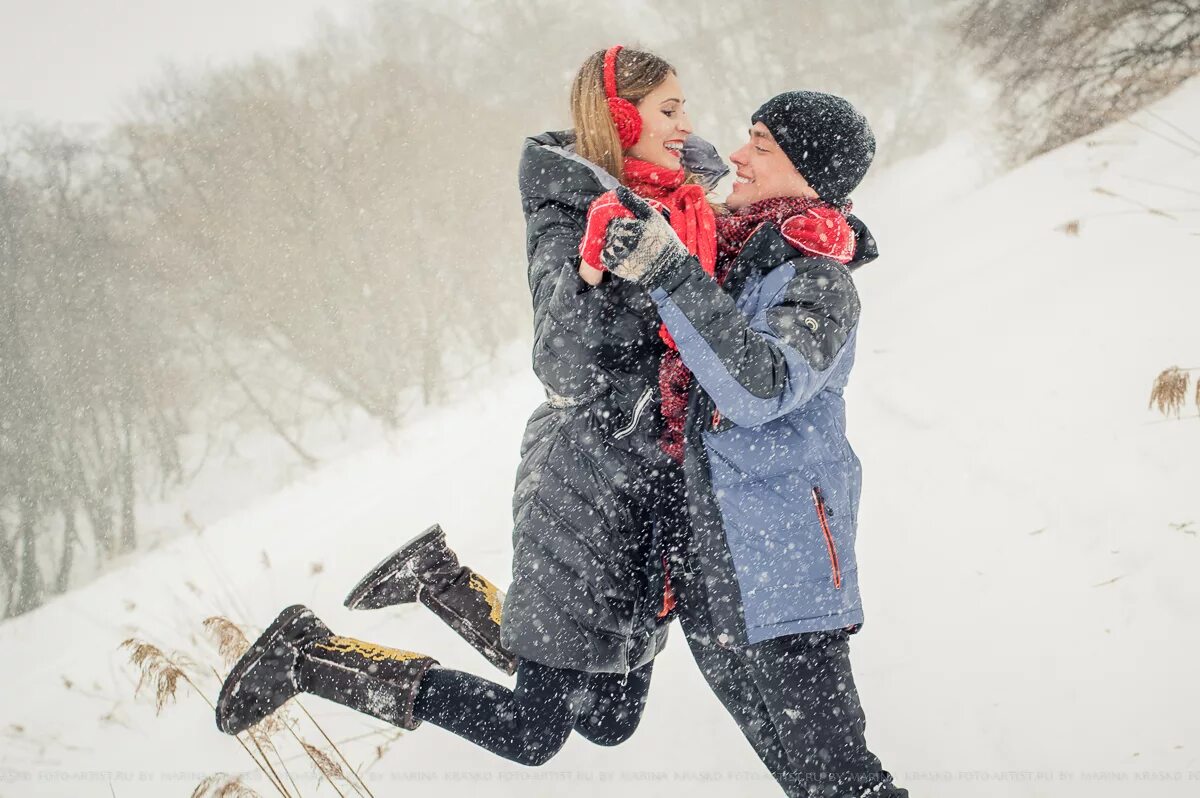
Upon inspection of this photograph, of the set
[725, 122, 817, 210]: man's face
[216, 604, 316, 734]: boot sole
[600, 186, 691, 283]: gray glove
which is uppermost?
[600, 186, 691, 283]: gray glove

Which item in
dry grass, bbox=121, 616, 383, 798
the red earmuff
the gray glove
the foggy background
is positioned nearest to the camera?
the gray glove

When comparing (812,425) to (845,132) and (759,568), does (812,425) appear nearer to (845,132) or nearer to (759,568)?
(759,568)

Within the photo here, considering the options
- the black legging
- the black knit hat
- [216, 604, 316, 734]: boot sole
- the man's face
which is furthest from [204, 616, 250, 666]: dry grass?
the black knit hat

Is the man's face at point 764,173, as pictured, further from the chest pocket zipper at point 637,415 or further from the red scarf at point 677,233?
the chest pocket zipper at point 637,415

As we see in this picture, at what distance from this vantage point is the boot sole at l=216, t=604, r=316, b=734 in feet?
5.84

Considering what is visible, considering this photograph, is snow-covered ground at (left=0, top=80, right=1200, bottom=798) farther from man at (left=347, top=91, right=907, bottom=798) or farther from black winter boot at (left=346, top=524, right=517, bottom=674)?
man at (left=347, top=91, right=907, bottom=798)

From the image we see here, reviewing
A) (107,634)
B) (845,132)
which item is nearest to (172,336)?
(107,634)

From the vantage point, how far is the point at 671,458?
1.75 m

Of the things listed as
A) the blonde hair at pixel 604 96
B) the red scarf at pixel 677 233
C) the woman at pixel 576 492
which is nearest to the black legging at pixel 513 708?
the woman at pixel 576 492

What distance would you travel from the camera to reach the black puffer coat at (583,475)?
63.2 inches

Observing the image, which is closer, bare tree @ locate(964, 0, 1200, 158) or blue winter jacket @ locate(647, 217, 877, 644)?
blue winter jacket @ locate(647, 217, 877, 644)

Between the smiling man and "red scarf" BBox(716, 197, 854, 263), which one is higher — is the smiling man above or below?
below

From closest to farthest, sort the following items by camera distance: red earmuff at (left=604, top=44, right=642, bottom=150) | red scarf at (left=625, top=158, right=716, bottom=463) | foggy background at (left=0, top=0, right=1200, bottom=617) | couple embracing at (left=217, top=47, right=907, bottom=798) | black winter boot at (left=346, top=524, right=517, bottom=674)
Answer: couple embracing at (left=217, top=47, right=907, bottom=798) < red scarf at (left=625, top=158, right=716, bottom=463) < red earmuff at (left=604, top=44, right=642, bottom=150) < black winter boot at (left=346, top=524, right=517, bottom=674) < foggy background at (left=0, top=0, right=1200, bottom=617)

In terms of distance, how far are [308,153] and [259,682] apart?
1159 centimetres
